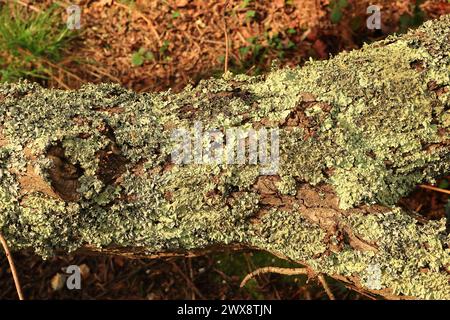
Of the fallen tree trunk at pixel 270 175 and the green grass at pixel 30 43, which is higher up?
the green grass at pixel 30 43

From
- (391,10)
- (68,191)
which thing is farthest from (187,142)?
(391,10)

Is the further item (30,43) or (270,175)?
(30,43)

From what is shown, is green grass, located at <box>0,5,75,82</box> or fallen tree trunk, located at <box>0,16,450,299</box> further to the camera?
green grass, located at <box>0,5,75,82</box>

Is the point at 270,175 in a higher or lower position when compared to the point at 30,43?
lower

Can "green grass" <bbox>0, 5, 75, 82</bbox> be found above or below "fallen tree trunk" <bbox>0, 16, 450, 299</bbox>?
above
